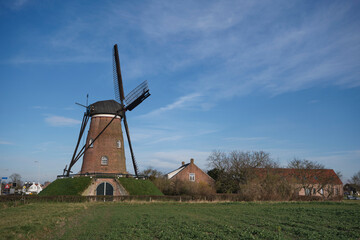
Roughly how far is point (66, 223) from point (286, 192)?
3283 centimetres

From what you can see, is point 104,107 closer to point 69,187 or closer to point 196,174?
point 69,187

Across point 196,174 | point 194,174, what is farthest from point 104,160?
point 196,174

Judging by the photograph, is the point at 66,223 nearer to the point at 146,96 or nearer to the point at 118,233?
the point at 118,233

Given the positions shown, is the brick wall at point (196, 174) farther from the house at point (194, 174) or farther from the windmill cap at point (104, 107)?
the windmill cap at point (104, 107)

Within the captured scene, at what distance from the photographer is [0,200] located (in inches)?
1294

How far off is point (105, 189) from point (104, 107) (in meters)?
10.4

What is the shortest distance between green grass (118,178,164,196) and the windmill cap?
8.93 m

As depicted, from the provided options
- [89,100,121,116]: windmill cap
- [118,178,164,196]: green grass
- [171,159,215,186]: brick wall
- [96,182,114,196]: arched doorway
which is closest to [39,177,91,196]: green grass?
[96,182,114,196]: arched doorway

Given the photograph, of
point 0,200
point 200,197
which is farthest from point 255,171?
point 0,200

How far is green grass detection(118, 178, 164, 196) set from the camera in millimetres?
39031

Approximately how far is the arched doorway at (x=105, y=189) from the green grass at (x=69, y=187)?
1.47m

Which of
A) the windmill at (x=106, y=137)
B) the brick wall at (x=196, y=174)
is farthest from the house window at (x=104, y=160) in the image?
the brick wall at (x=196, y=174)

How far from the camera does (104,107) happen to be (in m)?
41.5

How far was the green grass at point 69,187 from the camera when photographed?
123 ft
